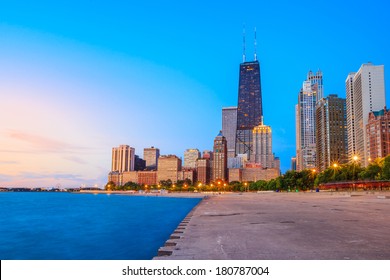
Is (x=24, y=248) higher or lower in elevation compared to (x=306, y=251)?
lower

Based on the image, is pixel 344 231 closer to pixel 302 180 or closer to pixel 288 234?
pixel 288 234

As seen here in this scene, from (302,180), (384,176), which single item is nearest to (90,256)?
(384,176)

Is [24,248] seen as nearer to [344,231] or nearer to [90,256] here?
[90,256]

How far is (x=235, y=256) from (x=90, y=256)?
52.2 ft

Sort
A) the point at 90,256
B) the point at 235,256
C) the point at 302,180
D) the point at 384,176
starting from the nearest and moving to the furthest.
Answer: the point at 235,256
the point at 90,256
the point at 384,176
the point at 302,180

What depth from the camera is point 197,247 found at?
36.0ft

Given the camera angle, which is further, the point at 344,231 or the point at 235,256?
the point at 344,231
